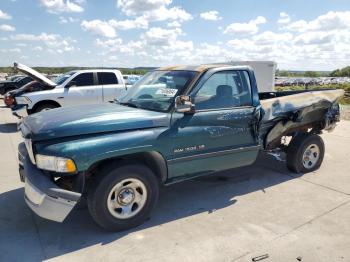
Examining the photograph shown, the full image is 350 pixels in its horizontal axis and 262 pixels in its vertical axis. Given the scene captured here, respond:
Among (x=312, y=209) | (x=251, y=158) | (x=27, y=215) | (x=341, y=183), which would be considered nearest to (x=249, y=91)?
(x=251, y=158)

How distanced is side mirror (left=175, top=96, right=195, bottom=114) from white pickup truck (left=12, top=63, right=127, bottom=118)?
636 cm

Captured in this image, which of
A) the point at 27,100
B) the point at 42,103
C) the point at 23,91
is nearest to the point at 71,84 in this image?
the point at 42,103

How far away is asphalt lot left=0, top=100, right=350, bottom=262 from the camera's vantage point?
11.4ft

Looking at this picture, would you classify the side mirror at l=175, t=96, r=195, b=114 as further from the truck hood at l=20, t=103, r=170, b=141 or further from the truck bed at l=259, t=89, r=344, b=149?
the truck bed at l=259, t=89, r=344, b=149

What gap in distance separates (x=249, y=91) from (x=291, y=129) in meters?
1.41

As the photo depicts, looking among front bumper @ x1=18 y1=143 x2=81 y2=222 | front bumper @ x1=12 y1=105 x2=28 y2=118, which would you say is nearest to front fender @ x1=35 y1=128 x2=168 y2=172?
front bumper @ x1=18 y1=143 x2=81 y2=222

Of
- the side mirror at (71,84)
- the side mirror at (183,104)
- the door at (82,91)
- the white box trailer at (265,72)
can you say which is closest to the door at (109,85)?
the door at (82,91)

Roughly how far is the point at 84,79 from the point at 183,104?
8057 mm

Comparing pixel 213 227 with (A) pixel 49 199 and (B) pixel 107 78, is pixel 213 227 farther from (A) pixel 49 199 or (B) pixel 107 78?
(B) pixel 107 78

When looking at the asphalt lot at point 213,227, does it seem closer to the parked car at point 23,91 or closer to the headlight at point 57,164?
the headlight at point 57,164

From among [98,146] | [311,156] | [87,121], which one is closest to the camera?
[98,146]

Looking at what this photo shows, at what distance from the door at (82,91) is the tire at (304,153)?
23.3 ft

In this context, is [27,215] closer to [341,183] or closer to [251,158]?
[251,158]

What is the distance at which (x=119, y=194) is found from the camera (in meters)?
3.83
